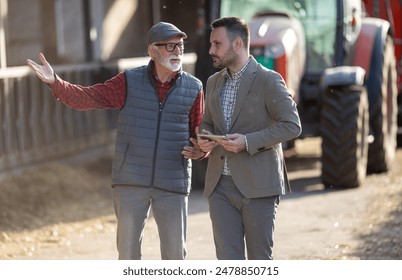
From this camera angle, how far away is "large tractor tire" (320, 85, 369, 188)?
35.1ft

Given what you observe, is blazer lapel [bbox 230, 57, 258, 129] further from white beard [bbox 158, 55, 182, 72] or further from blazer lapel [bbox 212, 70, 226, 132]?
white beard [bbox 158, 55, 182, 72]

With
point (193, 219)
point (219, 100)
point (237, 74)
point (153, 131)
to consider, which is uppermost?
point (237, 74)

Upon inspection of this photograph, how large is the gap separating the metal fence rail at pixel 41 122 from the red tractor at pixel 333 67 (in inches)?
66.0

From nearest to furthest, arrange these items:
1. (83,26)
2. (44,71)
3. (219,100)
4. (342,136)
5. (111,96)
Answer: (44,71) → (219,100) → (111,96) → (342,136) → (83,26)

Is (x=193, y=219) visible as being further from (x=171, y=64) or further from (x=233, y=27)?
(x=233, y=27)

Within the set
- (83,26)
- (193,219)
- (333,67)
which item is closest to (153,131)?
(193,219)

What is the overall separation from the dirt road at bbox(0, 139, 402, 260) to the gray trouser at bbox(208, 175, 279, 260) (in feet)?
6.47

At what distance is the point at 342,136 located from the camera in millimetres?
10695

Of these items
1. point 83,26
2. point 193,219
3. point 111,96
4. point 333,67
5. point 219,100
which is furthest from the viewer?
point 83,26

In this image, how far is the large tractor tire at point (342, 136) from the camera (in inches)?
421

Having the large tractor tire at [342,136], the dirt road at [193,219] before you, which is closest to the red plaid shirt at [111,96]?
the dirt road at [193,219]

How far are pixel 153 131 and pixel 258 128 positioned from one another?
49 cm

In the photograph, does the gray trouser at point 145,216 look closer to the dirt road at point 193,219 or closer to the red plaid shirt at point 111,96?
the red plaid shirt at point 111,96

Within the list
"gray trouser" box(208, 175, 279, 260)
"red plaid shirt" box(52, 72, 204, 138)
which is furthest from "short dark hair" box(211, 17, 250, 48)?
"gray trouser" box(208, 175, 279, 260)
